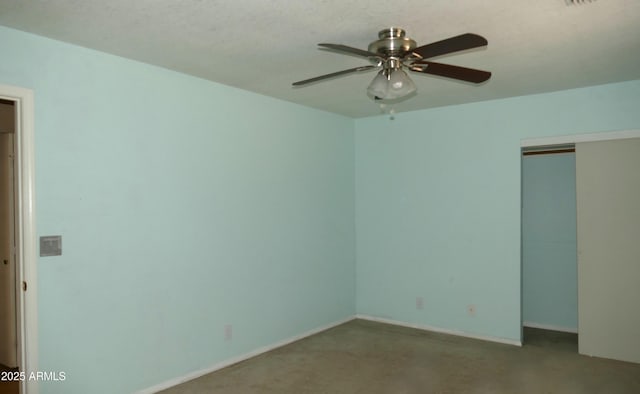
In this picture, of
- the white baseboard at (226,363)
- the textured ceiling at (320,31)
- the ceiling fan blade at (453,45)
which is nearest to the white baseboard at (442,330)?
the white baseboard at (226,363)

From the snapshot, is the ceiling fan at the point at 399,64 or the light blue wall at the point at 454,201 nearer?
the ceiling fan at the point at 399,64

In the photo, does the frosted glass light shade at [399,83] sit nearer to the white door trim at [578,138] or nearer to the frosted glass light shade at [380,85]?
the frosted glass light shade at [380,85]

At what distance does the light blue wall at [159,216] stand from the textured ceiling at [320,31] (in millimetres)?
294

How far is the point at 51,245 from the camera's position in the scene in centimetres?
289

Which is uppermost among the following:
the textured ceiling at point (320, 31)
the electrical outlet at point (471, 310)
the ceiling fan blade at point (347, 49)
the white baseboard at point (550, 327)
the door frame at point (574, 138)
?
the textured ceiling at point (320, 31)

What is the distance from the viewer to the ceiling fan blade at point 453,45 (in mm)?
2068

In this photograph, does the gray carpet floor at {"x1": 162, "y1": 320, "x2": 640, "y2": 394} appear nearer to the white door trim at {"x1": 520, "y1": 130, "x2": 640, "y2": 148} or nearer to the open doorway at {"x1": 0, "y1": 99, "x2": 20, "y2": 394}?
the open doorway at {"x1": 0, "y1": 99, "x2": 20, "y2": 394}

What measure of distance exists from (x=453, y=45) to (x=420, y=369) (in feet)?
9.35

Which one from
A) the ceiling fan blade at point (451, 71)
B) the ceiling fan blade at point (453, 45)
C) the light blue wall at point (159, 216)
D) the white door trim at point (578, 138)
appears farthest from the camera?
the white door trim at point (578, 138)

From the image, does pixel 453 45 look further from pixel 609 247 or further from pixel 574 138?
pixel 609 247

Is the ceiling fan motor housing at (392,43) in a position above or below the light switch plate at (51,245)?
above

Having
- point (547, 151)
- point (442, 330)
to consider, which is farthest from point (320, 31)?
point (442, 330)

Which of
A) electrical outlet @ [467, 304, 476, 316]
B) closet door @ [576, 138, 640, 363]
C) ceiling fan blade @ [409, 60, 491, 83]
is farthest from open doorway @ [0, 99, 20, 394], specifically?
closet door @ [576, 138, 640, 363]

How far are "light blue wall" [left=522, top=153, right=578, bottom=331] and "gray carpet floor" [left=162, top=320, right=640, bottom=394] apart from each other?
0.37 metres
